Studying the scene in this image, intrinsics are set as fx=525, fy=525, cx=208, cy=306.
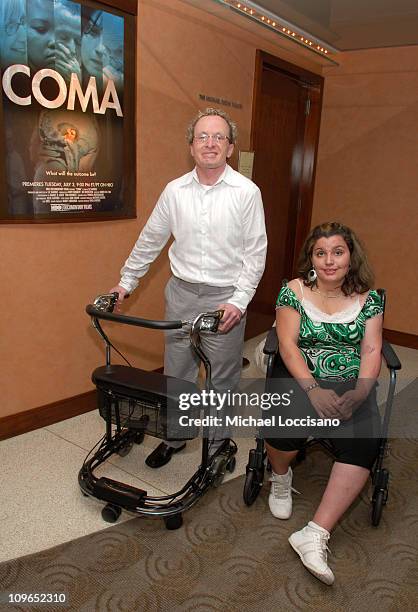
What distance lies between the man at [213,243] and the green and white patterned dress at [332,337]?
26 centimetres

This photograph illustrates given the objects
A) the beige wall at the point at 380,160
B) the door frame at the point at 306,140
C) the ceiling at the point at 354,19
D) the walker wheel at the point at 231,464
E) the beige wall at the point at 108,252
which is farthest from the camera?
the beige wall at the point at 380,160

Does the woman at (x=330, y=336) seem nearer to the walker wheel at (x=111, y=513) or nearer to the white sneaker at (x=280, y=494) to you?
the white sneaker at (x=280, y=494)

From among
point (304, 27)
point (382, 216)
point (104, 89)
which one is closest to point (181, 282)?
point (104, 89)

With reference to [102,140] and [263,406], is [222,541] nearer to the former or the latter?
[263,406]

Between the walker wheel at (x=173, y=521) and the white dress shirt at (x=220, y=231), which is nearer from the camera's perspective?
the walker wheel at (x=173, y=521)

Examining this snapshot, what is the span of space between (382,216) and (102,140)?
8.77ft

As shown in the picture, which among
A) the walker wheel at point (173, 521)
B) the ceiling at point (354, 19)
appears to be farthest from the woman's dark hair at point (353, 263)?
the ceiling at point (354, 19)

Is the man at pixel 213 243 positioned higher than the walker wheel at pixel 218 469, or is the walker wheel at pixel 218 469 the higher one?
the man at pixel 213 243

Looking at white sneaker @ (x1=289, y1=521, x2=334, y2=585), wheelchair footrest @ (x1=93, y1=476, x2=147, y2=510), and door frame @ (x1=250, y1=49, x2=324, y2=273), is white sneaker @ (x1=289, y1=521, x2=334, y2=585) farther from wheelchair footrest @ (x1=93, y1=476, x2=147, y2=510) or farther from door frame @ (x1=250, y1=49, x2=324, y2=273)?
door frame @ (x1=250, y1=49, x2=324, y2=273)

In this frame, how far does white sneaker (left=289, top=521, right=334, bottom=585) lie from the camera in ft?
5.91

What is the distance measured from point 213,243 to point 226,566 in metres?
1.26

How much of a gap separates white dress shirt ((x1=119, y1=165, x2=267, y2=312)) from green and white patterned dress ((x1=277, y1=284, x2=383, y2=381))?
0.23 metres

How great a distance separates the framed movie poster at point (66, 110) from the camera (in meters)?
2.33

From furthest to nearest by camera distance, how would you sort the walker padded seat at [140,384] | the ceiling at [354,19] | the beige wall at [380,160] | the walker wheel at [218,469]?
the beige wall at [380,160]
the ceiling at [354,19]
the walker wheel at [218,469]
the walker padded seat at [140,384]
